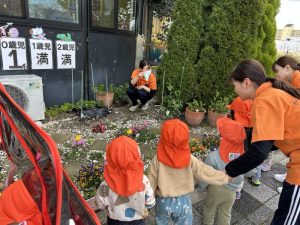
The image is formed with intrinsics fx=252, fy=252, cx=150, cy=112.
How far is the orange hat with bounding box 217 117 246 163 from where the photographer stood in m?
2.37

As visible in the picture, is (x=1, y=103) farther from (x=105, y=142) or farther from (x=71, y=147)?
(x=105, y=142)

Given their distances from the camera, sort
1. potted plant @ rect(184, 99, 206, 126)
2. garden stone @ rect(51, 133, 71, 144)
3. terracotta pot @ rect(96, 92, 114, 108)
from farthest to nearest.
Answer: terracotta pot @ rect(96, 92, 114, 108) < potted plant @ rect(184, 99, 206, 126) < garden stone @ rect(51, 133, 71, 144)

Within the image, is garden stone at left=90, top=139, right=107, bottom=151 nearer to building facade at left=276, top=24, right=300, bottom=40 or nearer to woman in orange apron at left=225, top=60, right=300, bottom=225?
woman in orange apron at left=225, top=60, right=300, bottom=225

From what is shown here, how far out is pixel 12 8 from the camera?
181 inches

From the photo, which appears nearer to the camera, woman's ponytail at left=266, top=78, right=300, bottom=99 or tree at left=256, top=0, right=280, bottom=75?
woman's ponytail at left=266, top=78, right=300, bottom=99

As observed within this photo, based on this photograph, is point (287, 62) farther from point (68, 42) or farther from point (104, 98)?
point (68, 42)

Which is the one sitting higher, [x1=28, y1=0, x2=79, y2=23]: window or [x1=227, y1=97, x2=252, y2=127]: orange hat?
[x1=28, y1=0, x2=79, y2=23]: window

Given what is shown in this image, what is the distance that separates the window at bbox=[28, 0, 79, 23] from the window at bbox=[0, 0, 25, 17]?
0.16 meters

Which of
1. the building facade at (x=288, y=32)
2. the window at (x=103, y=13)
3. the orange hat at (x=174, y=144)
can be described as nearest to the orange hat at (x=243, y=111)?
the orange hat at (x=174, y=144)

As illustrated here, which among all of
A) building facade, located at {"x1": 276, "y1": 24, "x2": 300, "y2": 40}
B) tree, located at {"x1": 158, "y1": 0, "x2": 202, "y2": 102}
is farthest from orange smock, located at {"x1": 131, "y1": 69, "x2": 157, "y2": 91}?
building facade, located at {"x1": 276, "y1": 24, "x2": 300, "y2": 40}

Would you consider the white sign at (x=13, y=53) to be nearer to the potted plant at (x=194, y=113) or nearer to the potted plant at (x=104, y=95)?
the potted plant at (x=104, y=95)

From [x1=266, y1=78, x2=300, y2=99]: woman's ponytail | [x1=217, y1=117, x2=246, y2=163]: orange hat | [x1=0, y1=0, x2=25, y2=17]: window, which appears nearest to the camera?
[x1=266, y1=78, x2=300, y2=99]: woman's ponytail

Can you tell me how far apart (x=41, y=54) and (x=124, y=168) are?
412 centimetres

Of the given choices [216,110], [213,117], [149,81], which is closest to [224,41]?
[216,110]
